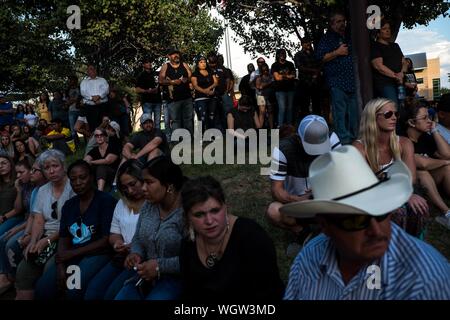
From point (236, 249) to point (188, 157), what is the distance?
Answer: 5.62 metres

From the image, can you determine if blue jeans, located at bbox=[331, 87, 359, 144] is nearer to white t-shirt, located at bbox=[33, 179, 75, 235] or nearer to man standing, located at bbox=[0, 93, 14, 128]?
white t-shirt, located at bbox=[33, 179, 75, 235]

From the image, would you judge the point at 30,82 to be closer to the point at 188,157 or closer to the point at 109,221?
the point at 188,157

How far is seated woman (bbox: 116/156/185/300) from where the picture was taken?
3.40 m

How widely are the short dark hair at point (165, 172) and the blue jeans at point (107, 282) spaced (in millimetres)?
796

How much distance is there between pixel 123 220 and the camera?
4242 mm

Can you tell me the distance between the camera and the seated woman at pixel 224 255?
2906mm

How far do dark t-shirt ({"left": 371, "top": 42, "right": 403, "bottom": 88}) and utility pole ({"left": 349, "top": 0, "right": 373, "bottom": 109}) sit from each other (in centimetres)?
105

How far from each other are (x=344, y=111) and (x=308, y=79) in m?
2.23

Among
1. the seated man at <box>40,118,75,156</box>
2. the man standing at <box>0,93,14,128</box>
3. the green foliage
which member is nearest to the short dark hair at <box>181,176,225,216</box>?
the seated man at <box>40,118,75,156</box>

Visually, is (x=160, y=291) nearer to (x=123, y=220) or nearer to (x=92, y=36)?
(x=123, y=220)

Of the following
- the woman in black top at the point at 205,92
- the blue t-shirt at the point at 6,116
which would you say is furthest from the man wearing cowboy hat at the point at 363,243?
the blue t-shirt at the point at 6,116

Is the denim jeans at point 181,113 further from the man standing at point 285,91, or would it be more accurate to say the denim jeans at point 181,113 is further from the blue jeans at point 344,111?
the blue jeans at point 344,111

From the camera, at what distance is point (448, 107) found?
5562mm
